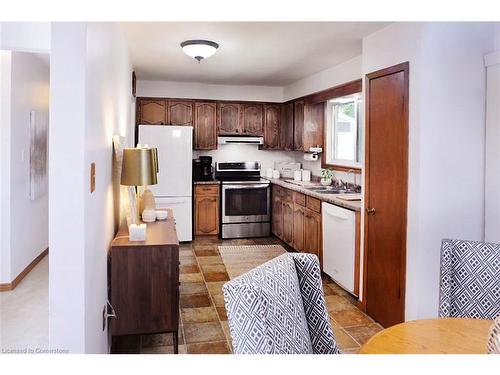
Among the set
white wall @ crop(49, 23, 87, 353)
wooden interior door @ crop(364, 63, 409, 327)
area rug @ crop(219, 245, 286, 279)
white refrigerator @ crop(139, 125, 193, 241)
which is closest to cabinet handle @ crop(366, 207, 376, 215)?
wooden interior door @ crop(364, 63, 409, 327)

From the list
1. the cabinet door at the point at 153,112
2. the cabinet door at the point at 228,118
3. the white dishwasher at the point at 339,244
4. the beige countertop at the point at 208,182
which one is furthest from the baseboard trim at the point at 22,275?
the white dishwasher at the point at 339,244

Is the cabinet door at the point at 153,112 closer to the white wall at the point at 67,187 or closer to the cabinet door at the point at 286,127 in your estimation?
the cabinet door at the point at 286,127

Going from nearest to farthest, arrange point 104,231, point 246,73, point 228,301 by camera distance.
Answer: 1. point 228,301
2. point 104,231
3. point 246,73

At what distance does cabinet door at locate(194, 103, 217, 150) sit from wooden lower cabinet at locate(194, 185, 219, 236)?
69 centimetres

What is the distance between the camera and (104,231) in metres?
2.43

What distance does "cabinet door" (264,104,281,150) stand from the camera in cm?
658

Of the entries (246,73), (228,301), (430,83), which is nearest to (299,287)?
(228,301)

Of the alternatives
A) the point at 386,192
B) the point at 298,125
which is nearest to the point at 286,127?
the point at 298,125

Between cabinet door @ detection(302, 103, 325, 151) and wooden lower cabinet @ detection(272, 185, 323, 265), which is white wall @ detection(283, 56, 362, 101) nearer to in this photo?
cabinet door @ detection(302, 103, 325, 151)

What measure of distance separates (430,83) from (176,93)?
423 centimetres

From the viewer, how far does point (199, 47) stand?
371 centimetres

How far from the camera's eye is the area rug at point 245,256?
4715mm

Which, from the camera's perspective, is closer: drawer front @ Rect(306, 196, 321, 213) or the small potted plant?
drawer front @ Rect(306, 196, 321, 213)
